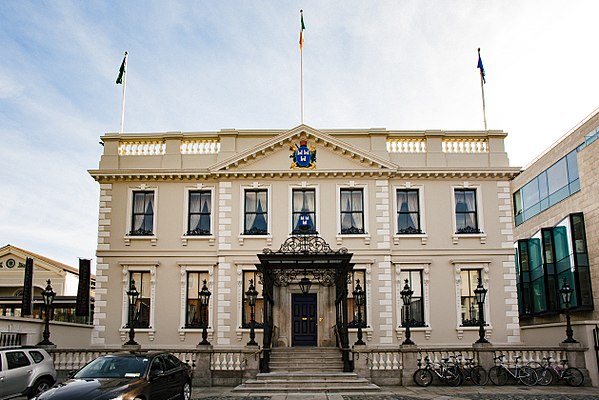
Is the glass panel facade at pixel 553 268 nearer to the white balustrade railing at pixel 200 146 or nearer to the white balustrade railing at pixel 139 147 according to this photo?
the white balustrade railing at pixel 200 146

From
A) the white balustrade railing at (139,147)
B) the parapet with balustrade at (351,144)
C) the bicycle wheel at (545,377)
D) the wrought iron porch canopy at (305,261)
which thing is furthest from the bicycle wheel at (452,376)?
the white balustrade railing at (139,147)

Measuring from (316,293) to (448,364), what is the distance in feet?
25.8

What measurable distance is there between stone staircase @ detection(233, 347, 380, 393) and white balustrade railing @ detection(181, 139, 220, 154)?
10.3m

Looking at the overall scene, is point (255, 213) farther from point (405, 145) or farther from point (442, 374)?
point (442, 374)

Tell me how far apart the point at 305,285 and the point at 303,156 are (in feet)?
19.4

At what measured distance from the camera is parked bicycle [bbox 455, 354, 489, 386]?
20953mm

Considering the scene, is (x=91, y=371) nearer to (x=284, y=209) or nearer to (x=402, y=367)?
(x=402, y=367)

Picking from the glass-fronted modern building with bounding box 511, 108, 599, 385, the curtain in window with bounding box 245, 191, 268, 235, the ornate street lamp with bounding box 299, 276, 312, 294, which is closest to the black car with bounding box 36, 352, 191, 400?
the ornate street lamp with bounding box 299, 276, 312, 294

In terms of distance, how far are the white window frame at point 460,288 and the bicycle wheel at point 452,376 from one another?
572 centimetres

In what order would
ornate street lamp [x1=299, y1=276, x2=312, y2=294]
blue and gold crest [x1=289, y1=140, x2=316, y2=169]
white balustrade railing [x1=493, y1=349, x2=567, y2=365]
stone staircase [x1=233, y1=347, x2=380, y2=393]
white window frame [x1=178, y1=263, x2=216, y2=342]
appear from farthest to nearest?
1. blue and gold crest [x1=289, y1=140, x2=316, y2=169]
2. white window frame [x1=178, y1=263, x2=216, y2=342]
3. ornate street lamp [x1=299, y1=276, x2=312, y2=294]
4. white balustrade railing [x1=493, y1=349, x2=567, y2=365]
5. stone staircase [x1=233, y1=347, x2=380, y2=393]

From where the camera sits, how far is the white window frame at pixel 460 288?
26406 millimetres

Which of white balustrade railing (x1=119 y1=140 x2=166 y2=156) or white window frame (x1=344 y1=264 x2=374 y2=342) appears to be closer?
white window frame (x1=344 y1=264 x2=374 y2=342)

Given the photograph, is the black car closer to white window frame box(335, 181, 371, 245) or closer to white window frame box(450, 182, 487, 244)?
white window frame box(335, 181, 371, 245)

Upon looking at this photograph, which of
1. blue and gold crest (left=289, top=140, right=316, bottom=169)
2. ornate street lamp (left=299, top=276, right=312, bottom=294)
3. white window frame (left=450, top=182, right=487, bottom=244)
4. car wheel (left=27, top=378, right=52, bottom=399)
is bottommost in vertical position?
car wheel (left=27, top=378, right=52, bottom=399)
